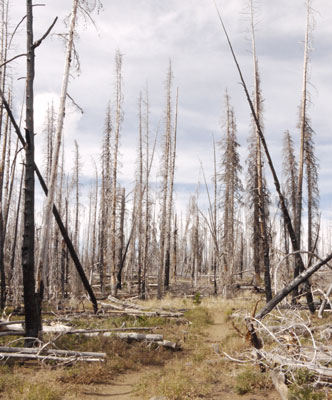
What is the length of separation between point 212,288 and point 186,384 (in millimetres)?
20304

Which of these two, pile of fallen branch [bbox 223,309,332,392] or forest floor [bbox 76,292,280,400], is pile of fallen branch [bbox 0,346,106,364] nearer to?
forest floor [bbox 76,292,280,400]

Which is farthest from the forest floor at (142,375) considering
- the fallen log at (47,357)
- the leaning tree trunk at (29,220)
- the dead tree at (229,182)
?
Answer: the dead tree at (229,182)

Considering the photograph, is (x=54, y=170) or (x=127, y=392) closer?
(x=127, y=392)

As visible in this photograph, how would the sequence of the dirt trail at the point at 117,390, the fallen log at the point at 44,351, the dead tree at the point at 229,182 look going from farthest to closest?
the dead tree at the point at 229,182, the fallen log at the point at 44,351, the dirt trail at the point at 117,390

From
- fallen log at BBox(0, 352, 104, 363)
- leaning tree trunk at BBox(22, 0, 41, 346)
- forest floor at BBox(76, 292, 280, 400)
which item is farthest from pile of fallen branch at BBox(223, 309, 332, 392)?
leaning tree trunk at BBox(22, 0, 41, 346)

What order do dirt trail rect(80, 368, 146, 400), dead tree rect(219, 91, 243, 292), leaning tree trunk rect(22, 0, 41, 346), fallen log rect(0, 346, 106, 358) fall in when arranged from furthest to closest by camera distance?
dead tree rect(219, 91, 243, 292) → leaning tree trunk rect(22, 0, 41, 346) → fallen log rect(0, 346, 106, 358) → dirt trail rect(80, 368, 146, 400)

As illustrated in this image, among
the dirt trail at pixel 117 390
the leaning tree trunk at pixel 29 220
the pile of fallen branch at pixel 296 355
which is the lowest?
the dirt trail at pixel 117 390

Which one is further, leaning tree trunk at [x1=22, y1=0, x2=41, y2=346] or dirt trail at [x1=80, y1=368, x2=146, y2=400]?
leaning tree trunk at [x1=22, y1=0, x2=41, y2=346]

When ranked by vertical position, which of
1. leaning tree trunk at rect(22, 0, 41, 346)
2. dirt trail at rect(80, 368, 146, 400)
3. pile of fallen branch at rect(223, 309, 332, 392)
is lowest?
dirt trail at rect(80, 368, 146, 400)

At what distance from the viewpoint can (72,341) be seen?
8641mm

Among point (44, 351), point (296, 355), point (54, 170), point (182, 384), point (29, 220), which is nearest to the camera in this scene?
point (296, 355)

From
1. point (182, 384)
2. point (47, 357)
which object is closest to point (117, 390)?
point (182, 384)

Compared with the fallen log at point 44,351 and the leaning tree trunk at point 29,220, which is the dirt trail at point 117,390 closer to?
the fallen log at point 44,351

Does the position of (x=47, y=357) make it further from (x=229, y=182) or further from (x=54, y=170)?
(x=229, y=182)
